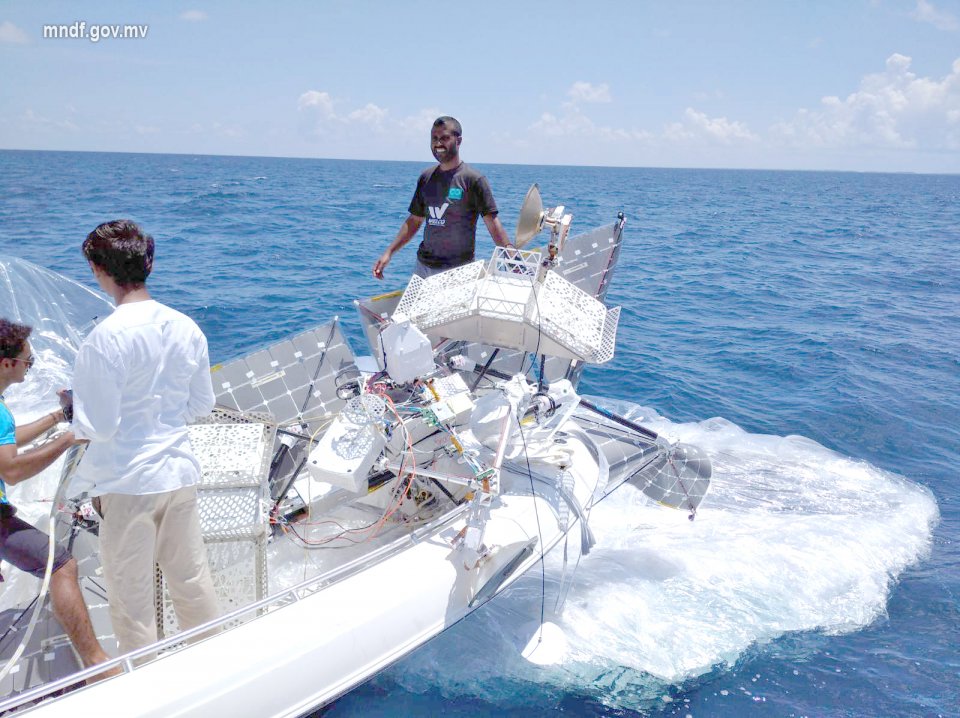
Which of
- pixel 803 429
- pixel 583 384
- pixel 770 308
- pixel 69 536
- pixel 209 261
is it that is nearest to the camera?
pixel 69 536

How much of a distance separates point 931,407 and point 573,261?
6.02m

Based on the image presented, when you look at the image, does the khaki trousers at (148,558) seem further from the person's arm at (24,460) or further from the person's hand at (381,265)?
the person's hand at (381,265)

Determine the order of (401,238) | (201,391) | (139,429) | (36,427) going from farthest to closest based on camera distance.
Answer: (401,238) < (36,427) < (201,391) < (139,429)

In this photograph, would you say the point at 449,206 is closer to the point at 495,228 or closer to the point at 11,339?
the point at 495,228

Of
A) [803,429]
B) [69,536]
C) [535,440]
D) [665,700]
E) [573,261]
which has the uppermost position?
[573,261]

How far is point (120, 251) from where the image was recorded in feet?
7.04

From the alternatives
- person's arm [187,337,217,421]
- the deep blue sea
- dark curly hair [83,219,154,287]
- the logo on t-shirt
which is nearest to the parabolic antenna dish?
the logo on t-shirt

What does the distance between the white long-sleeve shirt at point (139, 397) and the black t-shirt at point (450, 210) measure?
102 inches

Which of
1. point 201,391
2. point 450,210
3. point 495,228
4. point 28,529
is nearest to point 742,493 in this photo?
point 495,228

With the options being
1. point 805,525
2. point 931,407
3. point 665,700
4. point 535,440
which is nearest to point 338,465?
point 535,440

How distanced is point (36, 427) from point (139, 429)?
0.95 m

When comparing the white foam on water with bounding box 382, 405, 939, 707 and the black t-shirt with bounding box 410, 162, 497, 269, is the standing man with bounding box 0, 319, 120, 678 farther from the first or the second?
the black t-shirt with bounding box 410, 162, 497, 269

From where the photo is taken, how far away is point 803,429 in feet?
26.2

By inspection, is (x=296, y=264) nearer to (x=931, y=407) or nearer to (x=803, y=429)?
(x=803, y=429)
